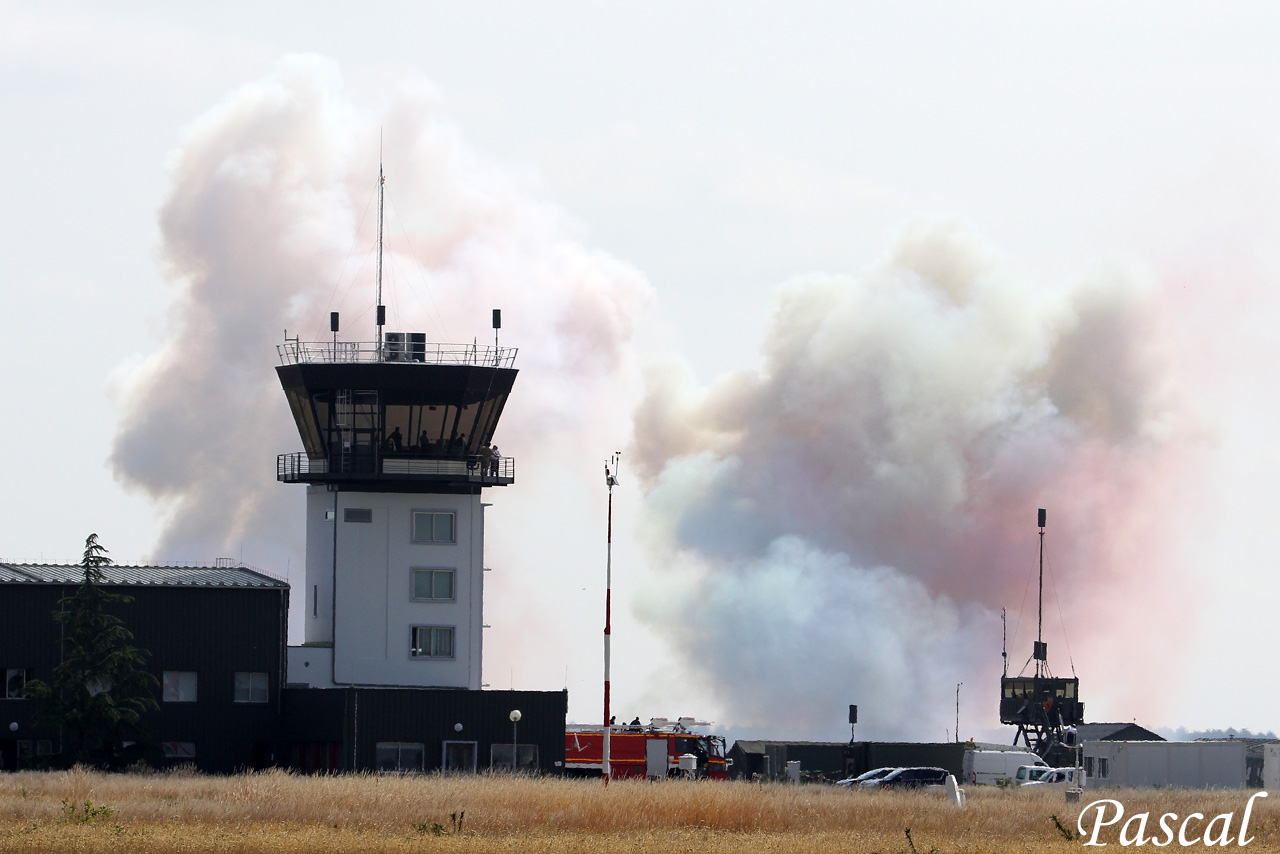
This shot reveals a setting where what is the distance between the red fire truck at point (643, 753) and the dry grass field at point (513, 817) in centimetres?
2031

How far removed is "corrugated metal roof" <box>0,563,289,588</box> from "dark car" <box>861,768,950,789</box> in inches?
966

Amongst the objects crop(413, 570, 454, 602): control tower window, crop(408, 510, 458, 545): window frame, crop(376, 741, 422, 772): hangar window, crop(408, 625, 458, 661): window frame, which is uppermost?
crop(408, 510, 458, 545): window frame

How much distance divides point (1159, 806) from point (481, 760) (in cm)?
2656

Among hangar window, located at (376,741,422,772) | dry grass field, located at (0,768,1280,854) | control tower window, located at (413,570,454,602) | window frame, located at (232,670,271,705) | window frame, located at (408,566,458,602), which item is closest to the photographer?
dry grass field, located at (0,768,1280,854)

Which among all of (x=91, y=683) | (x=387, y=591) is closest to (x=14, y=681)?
(x=91, y=683)

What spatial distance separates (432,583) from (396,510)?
3533 mm

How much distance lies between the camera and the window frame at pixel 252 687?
75062 mm

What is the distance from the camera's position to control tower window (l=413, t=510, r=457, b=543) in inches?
3297

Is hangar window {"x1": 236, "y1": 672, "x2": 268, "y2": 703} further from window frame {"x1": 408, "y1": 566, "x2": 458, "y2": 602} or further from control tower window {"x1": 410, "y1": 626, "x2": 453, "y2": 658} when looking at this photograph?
window frame {"x1": 408, "y1": 566, "x2": 458, "y2": 602}

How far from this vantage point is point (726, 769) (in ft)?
281

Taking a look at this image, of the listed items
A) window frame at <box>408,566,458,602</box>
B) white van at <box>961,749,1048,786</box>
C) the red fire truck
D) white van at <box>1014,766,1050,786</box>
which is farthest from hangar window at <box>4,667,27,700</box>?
white van at <box>1014,766,1050,786</box>

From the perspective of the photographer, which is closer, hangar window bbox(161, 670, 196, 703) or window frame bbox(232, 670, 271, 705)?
hangar window bbox(161, 670, 196, 703)

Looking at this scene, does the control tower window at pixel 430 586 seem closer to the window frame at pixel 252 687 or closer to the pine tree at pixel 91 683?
the window frame at pixel 252 687

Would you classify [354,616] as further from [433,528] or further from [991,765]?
[991,765]
